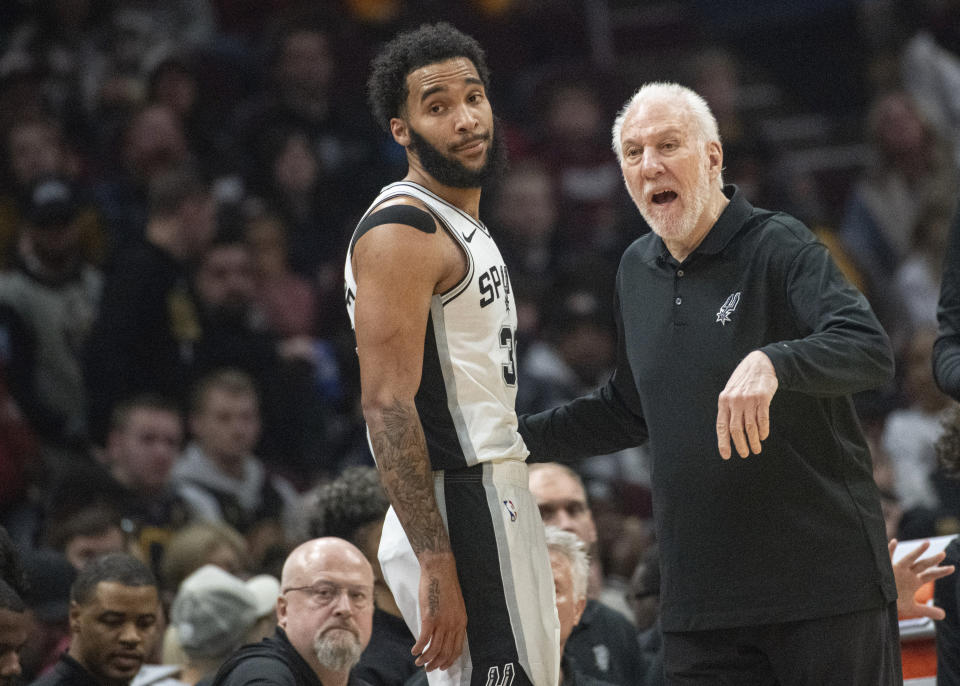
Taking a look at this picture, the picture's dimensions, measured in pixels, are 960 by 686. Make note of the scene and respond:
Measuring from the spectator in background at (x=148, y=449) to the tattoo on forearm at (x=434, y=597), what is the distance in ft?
13.8

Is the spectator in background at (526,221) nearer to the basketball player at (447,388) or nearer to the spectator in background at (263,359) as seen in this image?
the spectator in background at (263,359)

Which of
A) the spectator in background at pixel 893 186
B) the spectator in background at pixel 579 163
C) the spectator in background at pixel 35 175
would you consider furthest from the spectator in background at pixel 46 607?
the spectator in background at pixel 893 186

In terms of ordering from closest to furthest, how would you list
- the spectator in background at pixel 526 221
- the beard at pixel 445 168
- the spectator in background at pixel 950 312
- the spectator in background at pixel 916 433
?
the beard at pixel 445 168 → the spectator in background at pixel 950 312 → the spectator in background at pixel 916 433 → the spectator in background at pixel 526 221

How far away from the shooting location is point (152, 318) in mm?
7543

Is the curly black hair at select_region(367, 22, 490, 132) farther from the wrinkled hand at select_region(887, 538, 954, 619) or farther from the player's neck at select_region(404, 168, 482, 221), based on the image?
the wrinkled hand at select_region(887, 538, 954, 619)

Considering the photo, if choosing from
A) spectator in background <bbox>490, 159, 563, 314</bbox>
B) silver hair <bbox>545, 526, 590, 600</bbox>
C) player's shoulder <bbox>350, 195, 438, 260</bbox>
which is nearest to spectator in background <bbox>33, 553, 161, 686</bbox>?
silver hair <bbox>545, 526, 590, 600</bbox>

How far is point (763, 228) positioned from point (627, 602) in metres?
3.37

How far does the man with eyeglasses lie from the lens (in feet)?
15.0

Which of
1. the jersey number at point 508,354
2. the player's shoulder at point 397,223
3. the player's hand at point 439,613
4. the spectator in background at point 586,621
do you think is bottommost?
the spectator in background at point 586,621

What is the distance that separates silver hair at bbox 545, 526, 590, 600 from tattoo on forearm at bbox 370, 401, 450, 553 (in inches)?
67.2

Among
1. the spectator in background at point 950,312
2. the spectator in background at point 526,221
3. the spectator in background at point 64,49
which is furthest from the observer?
the spectator in background at point 526,221

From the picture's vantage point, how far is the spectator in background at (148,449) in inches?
282

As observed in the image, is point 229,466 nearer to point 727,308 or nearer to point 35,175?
point 35,175

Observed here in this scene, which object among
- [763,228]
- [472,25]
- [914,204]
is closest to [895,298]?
[914,204]
